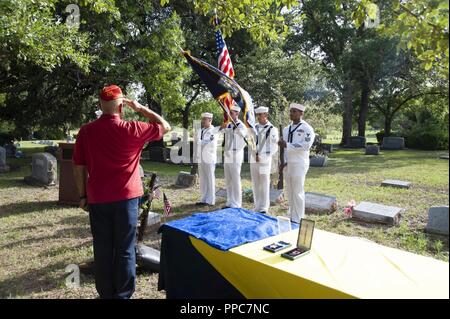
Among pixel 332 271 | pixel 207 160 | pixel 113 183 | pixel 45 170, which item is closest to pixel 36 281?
pixel 113 183

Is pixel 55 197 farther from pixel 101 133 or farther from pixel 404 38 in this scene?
pixel 404 38

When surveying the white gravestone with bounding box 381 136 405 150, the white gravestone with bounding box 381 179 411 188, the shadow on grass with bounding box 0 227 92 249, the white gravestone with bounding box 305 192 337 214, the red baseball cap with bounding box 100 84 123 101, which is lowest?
the shadow on grass with bounding box 0 227 92 249

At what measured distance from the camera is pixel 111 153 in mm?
3373

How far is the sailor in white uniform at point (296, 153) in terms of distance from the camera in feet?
21.3

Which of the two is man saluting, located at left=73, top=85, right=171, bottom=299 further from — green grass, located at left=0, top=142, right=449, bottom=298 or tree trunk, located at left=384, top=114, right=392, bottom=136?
tree trunk, located at left=384, top=114, right=392, bottom=136

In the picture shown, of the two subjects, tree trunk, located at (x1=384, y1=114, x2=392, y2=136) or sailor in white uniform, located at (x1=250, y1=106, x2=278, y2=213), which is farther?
tree trunk, located at (x1=384, y1=114, x2=392, y2=136)

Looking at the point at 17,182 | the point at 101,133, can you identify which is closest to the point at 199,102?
Answer: the point at 17,182

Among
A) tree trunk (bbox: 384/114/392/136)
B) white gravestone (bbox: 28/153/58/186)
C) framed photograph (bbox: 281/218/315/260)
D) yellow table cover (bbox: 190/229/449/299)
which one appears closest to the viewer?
yellow table cover (bbox: 190/229/449/299)

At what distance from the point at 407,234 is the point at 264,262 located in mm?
4433

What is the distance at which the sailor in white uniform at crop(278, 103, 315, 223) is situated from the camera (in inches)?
256

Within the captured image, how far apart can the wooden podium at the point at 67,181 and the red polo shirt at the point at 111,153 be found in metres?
5.03

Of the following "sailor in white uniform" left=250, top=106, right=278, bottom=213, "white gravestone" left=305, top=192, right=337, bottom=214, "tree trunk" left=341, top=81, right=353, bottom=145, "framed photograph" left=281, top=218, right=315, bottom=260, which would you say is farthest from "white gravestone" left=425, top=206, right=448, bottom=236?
"tree trunk" left=341, top=81, right=353, bottom=145

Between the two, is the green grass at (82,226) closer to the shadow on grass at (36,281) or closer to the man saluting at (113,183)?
the shadow on grass at (36,281)

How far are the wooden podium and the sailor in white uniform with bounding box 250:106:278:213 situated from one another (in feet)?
12.7
